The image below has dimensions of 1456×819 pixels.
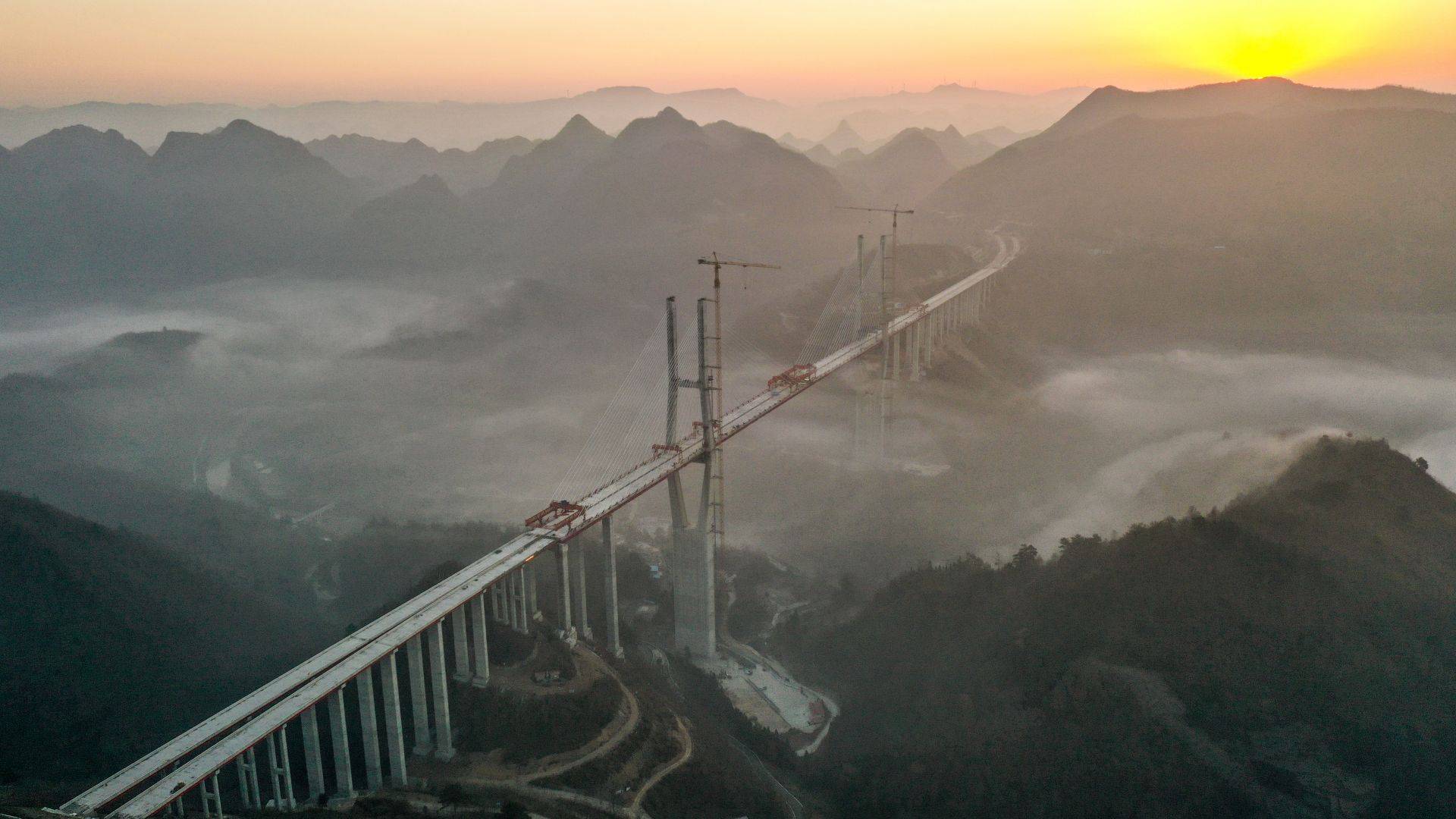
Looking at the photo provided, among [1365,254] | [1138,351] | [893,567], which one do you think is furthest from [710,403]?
[1365,254]

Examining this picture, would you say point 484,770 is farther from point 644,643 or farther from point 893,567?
point 893,567

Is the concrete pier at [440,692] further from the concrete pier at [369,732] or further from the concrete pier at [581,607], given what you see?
the concrete pier at [581,607]

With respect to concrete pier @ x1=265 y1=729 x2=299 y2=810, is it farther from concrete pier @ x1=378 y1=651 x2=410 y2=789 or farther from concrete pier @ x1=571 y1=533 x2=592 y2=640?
concrete pier @ x1=571 y1=533 x2=592 y2=640

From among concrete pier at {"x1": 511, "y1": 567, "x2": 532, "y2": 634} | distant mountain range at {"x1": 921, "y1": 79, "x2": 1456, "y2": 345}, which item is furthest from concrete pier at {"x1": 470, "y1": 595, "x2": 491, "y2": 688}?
distant mountain range at {"x1": 921, "y1": 79, "x2": 1456, "y2": 345}

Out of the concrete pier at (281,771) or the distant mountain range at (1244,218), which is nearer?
the concrete pier at (281,771)

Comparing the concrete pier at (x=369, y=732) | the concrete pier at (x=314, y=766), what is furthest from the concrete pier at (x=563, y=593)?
the concrete pier at (x=314, y=766)

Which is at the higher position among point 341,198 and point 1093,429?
point 341,198
